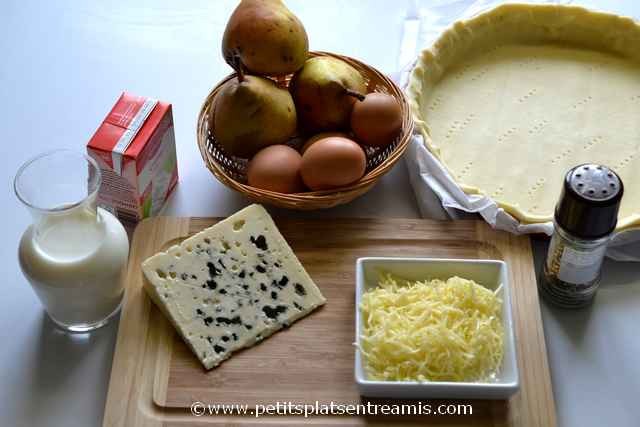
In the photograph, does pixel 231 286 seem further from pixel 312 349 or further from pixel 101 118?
pixel 101 118

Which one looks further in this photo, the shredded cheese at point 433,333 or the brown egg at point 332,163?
the brown egg at point 332,163

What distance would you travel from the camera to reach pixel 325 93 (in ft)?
4.58

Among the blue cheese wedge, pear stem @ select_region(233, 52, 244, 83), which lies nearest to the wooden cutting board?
the blue cheese wedge

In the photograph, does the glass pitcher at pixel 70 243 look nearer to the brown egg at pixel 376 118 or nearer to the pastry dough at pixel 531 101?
the brown egg at pixel 376 118

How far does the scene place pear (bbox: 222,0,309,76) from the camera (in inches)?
53.9

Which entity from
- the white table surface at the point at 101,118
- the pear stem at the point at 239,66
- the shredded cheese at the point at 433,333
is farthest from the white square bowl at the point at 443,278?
the pear stem at the point at 239,66

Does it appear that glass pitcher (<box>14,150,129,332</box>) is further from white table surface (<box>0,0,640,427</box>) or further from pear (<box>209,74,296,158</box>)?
pear (<box>209,74,296,158</box>)

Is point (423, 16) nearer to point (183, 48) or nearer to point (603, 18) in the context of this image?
point (603, 18)

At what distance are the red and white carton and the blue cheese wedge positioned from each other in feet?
0.47

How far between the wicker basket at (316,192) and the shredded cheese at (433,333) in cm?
19

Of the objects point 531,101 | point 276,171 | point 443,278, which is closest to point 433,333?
point 443,278

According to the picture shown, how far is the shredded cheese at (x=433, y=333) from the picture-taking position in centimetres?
113

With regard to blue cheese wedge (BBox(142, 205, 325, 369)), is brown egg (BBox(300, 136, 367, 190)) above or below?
above

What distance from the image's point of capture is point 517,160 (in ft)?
4.90
